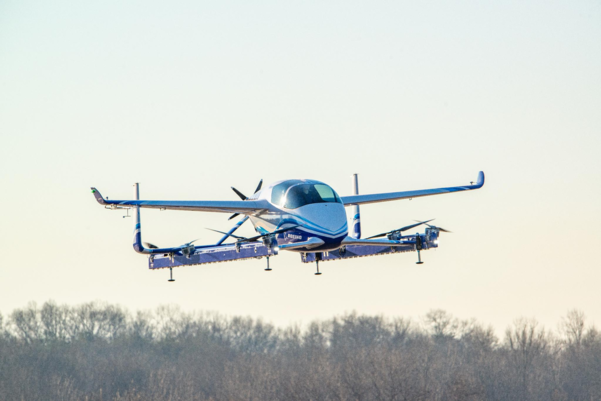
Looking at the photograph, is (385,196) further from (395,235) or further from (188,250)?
(188,250)

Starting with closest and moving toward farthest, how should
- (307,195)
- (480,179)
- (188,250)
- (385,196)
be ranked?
(307,195) < (188,250) < (385,196) < (480,179)

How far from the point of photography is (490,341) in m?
106

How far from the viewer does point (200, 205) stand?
3703 centimetres

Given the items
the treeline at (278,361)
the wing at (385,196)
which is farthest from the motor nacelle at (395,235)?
the treeline at (278,361)

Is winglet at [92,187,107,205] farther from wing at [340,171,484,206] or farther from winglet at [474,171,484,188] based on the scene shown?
winglet at [474,171,484,188]

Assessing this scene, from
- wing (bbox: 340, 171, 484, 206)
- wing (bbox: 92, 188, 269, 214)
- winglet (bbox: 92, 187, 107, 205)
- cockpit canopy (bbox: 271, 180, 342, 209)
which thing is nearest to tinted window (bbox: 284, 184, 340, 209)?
cockpit canopy (bbox: 271, 180, 342, 209)

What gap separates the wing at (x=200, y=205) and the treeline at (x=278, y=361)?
41.5 meters

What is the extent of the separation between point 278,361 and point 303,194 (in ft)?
204

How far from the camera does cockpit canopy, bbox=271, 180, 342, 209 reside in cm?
3625

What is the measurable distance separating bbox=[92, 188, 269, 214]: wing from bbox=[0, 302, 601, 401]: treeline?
1633 inches

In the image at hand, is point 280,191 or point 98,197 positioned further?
point 280,191

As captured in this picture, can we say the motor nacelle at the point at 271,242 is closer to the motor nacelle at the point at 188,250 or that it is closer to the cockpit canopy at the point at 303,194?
the cockpit canopy at the point at 303,194

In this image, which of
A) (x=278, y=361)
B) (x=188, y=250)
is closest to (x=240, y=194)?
(x=188, y=250)

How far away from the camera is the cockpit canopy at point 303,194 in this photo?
36.2m
